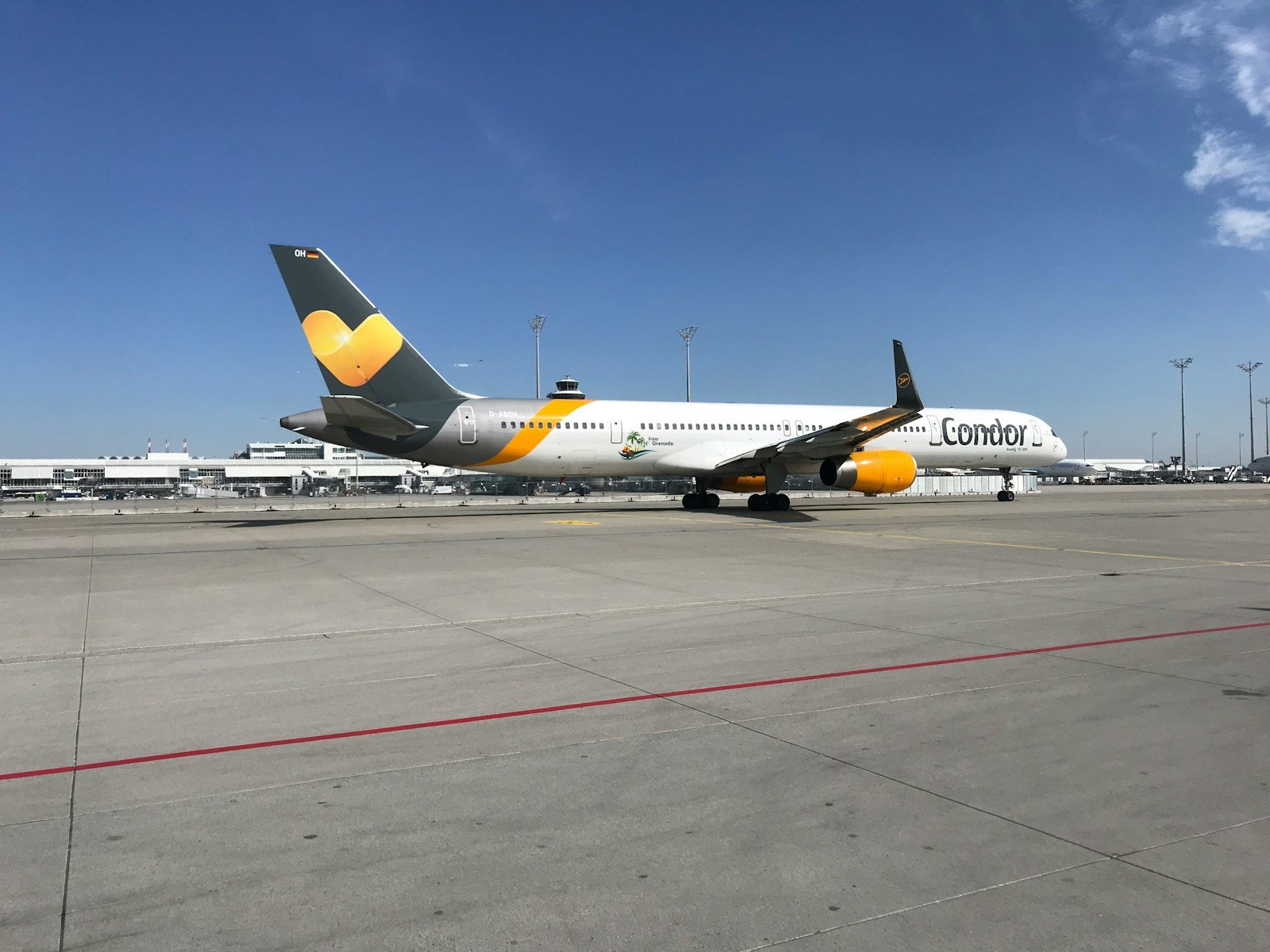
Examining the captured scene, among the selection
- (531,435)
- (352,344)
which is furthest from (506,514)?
(352,344)

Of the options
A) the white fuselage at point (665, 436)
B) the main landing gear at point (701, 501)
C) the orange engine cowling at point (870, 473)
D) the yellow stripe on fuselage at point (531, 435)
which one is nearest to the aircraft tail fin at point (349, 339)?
the white fuselage at point (665, 436)

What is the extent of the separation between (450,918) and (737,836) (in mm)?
1227

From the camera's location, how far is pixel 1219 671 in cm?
641

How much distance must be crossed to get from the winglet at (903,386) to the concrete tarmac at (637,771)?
546 inches

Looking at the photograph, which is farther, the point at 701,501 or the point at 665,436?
the point at 701,501

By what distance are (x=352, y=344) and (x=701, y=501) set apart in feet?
44.4

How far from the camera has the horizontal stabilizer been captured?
21734 millimetres

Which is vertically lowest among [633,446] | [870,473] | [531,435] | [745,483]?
[745,483]

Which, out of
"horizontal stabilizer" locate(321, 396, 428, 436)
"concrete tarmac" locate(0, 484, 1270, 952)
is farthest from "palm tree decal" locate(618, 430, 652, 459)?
"concrete tarmac" locate(0, 484, 1270, 952)

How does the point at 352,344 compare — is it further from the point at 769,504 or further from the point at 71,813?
the point at 71,813

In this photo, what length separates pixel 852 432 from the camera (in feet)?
85.5

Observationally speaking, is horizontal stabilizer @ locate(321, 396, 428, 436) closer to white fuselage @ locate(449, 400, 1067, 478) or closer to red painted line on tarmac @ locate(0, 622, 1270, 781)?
white fuselage @ locate(449, 400, 1067, 478)

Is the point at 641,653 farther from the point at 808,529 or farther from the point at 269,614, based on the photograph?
the point at 808,529

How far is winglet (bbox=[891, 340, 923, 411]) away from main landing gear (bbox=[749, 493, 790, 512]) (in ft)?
19.7
